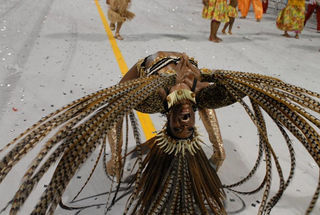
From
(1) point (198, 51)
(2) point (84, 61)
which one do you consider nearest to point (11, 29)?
(2) point (84, 61)

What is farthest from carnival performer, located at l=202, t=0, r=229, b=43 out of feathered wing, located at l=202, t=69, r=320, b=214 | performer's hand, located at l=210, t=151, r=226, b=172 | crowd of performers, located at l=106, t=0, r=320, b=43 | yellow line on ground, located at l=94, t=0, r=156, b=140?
feathered wing, located at l=202, t=69, r=320, b=214

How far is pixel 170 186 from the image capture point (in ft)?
5.66

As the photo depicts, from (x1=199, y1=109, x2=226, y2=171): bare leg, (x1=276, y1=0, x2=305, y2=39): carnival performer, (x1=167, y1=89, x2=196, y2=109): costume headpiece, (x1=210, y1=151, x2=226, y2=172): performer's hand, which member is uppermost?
(x1=276, y1=0, x2=305, y2=39): carnival performer

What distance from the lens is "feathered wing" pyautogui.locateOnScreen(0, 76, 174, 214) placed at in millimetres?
1145

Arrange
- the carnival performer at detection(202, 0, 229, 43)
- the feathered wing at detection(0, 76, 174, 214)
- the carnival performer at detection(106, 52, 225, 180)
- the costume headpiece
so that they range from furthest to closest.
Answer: the carnival performer at detection(202, 0, 229, 43)
the carnival performer at detection(106, 52, 225, 180)
the costume headpiece
the feathered wing at detection(0, 76, 174, 214)


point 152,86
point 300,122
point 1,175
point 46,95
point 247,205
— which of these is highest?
point 152,86

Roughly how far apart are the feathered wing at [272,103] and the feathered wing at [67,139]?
0.35m

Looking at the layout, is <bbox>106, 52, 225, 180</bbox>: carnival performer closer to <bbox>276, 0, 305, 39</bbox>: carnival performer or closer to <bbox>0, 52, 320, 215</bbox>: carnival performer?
<bbox>0, 52, 320, 215</bbox>: carnival performer

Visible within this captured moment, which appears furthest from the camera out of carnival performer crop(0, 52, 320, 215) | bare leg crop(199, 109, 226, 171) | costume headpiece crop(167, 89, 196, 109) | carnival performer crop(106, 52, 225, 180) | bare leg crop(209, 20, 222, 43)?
bare leg crop(209, 20, 222, 43)

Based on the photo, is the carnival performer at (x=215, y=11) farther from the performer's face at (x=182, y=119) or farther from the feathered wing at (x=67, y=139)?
the feathered wing at (x=67, y=139)

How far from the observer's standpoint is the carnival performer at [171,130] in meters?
1.25

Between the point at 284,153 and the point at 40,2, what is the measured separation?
1000cm

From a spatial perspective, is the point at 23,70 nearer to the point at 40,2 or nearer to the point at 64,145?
the point at 64,145

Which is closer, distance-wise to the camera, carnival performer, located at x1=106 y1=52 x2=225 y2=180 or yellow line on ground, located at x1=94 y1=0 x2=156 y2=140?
carnival performer, located at x1=106 y1=52 x2=225 y2=180
